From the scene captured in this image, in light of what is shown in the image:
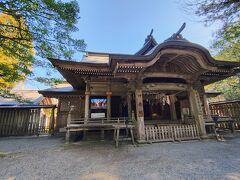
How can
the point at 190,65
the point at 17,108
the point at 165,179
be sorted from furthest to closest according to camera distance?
the point at 17,108 < the point at 190,65 < the point at 165,179

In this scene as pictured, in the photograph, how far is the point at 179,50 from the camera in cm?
629

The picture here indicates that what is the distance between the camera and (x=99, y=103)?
8.41 meters

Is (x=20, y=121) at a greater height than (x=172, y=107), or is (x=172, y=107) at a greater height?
(x=172, y=107)

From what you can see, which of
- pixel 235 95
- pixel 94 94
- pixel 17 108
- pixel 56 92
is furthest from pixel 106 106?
pixel 235 95

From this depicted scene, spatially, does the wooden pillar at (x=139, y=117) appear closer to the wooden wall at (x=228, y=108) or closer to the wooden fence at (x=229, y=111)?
the wooden fence at (x=229, y=111)

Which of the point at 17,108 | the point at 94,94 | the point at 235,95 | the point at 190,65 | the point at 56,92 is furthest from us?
the point at 235,95

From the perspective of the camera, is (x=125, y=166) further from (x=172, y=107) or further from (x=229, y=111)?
(x=229, y=111)

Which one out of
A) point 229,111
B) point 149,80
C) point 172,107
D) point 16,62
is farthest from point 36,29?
point 229,111

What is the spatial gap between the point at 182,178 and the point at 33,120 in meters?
11.8

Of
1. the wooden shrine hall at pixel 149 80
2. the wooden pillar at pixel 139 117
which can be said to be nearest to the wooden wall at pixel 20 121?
the wooden shrine hall at pixel 149 80

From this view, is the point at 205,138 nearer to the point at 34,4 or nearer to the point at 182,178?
the point at 182,178

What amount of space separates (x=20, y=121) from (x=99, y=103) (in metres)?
7.39

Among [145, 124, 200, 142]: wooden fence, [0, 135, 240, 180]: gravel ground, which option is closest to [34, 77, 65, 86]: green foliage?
[0, 135, 240, 180]: gravel ground

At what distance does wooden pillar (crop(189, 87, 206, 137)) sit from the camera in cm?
678
